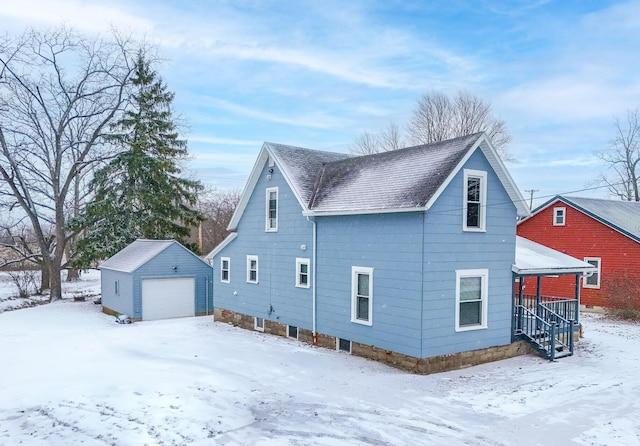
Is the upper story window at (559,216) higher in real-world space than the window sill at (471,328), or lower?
higher

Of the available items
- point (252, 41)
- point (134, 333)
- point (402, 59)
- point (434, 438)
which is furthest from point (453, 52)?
point (134, 333)

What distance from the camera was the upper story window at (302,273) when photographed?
15250 millimetres

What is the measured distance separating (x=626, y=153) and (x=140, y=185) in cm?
4214

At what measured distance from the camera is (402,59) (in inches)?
795

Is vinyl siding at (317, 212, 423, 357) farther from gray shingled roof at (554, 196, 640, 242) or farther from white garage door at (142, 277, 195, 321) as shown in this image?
gray shingled roof at (554, 196, 640, 242)

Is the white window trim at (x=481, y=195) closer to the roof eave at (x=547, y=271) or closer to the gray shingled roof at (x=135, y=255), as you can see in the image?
the roof eave at (x=547, y=271)

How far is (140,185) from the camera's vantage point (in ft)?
93.2

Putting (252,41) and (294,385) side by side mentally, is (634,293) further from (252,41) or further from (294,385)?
(252,41)

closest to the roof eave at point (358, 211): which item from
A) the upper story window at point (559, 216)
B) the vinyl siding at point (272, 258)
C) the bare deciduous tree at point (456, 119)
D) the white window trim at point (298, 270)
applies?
the vinyl siding at point (272, 258)

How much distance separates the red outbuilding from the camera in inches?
854

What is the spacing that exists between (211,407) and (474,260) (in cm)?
794

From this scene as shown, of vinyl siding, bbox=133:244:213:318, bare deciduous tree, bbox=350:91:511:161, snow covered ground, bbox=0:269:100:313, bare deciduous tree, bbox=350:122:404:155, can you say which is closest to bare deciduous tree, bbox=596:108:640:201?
bare deciduous tree, bbox=350:91:511:161

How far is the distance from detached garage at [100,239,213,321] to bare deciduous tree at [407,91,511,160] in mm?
23107

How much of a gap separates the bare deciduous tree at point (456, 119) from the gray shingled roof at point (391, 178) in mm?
23780
